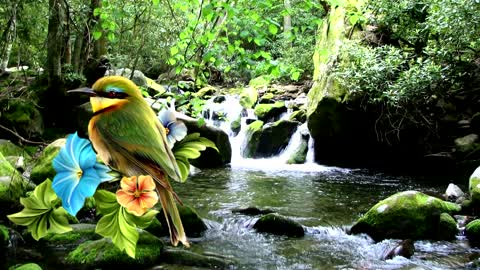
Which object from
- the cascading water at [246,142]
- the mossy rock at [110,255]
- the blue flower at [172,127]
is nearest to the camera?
the blue flower at [172,127]

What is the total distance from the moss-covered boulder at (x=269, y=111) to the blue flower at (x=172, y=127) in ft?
48.3

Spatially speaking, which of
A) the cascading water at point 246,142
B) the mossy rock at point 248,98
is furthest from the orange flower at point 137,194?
the mossy rock at point 248,98

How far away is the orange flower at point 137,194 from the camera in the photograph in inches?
35.1

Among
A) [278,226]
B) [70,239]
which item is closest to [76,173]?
[70,239]

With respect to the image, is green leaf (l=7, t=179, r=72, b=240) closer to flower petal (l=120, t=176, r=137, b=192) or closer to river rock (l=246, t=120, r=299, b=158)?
flower petal (l=120, t=176, r=137, b=192)

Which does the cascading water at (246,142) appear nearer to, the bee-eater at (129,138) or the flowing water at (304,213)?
the flowing water at (304,213)

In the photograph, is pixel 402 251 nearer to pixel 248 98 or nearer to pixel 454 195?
pixel 454 195

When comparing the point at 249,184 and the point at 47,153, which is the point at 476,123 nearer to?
the point at 249,184

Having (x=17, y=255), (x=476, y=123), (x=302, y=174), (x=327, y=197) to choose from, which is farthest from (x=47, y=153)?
(x=476, y=123)

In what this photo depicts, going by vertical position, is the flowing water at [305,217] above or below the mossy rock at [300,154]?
below

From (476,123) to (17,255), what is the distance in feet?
38.9

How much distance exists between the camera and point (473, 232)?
21.5ft

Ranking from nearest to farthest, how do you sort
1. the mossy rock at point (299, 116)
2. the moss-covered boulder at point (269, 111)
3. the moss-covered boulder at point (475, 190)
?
the moss-covered boulder at point (475, 190)
the mossy rock at point (299, 116)
the moss-covered boulder at point (269, 111)

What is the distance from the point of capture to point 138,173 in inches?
36.9
